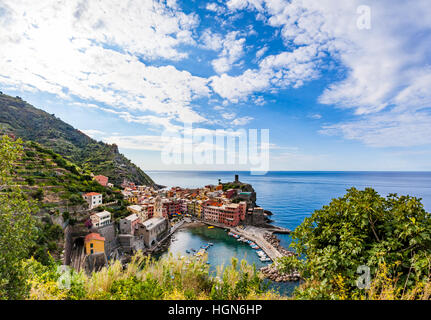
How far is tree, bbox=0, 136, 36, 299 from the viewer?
6.48ft

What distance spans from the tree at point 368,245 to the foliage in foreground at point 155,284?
2.34 feet

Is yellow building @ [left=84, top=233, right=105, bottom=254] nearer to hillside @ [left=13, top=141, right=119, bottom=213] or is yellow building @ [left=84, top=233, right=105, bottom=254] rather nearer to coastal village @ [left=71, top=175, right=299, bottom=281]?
coastal village @ [left=71, top=175, right=299, bottom=281]

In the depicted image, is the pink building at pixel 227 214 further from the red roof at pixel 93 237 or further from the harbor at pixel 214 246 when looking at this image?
the red roof at pixel 93 237

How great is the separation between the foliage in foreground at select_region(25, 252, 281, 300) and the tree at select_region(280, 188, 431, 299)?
71 centimetres

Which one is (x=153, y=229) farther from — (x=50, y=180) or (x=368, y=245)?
(x=368, y=245)

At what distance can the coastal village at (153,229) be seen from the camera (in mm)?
12688

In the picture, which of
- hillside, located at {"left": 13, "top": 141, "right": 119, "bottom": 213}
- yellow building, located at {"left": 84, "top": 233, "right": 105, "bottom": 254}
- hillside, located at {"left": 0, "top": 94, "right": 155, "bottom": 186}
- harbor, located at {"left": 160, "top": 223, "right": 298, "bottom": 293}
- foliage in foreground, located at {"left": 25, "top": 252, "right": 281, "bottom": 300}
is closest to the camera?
foliage in foreground, located at {"left": 25, "top": 252, "right": 281, "bottom": 300}

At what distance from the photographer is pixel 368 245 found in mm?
2271

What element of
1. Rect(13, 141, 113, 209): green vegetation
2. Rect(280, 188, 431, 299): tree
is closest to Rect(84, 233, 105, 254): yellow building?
Rect(13, 141, 113, 209): green vegetation

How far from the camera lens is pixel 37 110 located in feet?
157

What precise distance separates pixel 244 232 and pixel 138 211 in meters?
12.1

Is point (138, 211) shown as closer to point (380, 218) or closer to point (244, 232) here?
point (244, 232)

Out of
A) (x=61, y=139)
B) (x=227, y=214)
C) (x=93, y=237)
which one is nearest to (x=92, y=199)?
(x=93, y=237)
